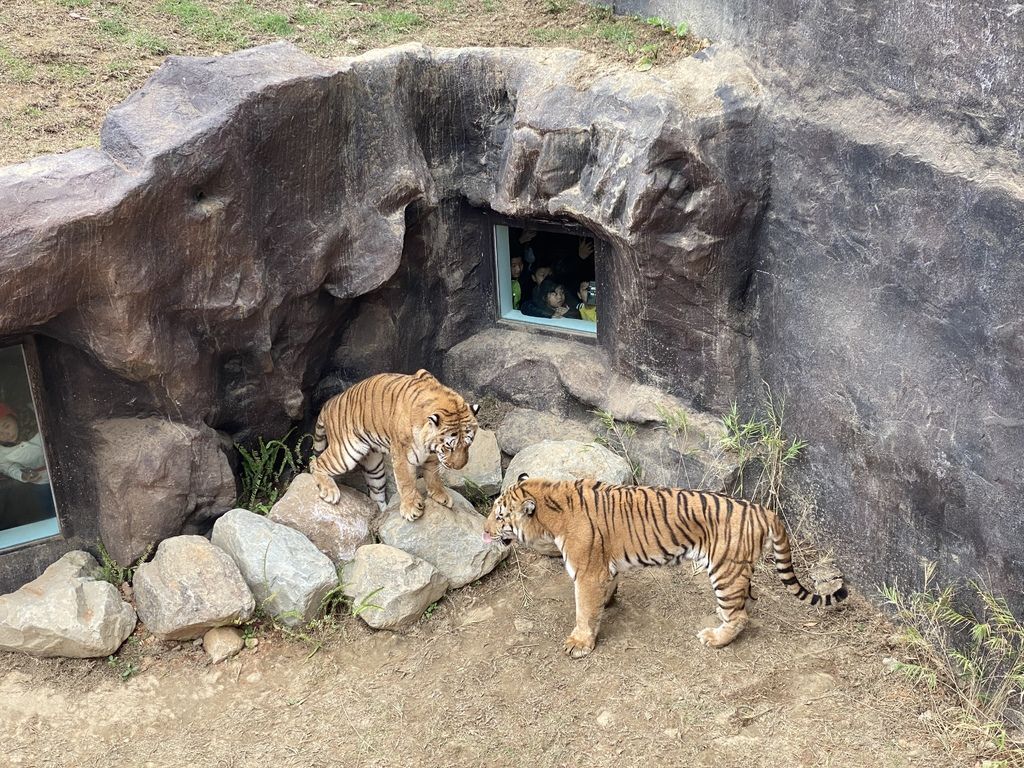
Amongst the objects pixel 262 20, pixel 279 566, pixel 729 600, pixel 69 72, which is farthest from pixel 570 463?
pixel 69 72

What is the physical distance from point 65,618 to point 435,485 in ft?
7.54

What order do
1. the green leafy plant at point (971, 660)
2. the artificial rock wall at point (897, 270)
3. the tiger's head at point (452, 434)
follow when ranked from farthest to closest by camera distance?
the tiger's head at point (452, 434) → the green leafy plant at point (971, 660) → the artificial rock wall at point (897, 270)

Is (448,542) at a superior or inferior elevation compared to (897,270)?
inferior

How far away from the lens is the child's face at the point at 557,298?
8.22m

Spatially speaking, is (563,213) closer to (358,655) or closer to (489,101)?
(489,101)

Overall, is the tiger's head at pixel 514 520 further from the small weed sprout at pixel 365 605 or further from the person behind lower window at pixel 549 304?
the person behind lower window at pixel 549 304

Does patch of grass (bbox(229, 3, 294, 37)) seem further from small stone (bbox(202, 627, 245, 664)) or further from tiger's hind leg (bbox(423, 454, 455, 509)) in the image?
small stone (bbox(202, 627, 245, 664))

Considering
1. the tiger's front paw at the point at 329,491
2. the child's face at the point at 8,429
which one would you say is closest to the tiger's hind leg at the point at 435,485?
the tiger's front paw at the point at 329,491

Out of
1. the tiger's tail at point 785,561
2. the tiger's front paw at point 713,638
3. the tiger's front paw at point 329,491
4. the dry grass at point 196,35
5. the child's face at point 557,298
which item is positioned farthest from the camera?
the child's face at point 557,298

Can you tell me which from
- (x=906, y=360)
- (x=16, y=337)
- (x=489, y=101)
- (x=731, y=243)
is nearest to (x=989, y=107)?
(x=906, y=360)

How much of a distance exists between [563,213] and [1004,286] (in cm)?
297

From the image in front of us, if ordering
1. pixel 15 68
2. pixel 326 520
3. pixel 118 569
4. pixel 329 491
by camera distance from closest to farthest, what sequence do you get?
pixel 118 569, pixel 326 520, pixel 329 491, pixel 15 68

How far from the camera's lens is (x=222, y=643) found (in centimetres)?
614

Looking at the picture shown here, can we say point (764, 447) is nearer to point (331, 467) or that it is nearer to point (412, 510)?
point (412, 510)
